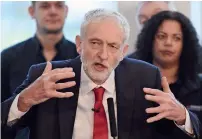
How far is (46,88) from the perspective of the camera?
1.19 meters

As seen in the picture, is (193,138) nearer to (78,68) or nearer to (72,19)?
(78,68)

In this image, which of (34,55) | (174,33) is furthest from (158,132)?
(34,55)

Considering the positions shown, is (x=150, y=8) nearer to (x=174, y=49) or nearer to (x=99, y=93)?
(x=174, y=49)

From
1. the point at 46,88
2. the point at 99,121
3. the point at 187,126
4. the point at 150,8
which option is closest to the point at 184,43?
the point at 150,8

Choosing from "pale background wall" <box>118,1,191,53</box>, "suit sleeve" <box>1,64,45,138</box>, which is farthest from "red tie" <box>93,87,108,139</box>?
"pale background wall" <box>118,1,191,53</box>

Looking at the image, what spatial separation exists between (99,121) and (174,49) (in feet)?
2.33

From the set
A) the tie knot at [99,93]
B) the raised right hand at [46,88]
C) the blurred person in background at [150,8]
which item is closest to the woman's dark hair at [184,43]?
the blurred person in background at [150,8]

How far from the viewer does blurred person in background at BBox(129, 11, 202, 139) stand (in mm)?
1821

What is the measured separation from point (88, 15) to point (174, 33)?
689mm

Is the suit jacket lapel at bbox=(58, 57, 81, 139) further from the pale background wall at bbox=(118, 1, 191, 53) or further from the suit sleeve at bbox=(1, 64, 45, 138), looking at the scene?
the pale background wall at bbox=(118, 1, 191, 53)

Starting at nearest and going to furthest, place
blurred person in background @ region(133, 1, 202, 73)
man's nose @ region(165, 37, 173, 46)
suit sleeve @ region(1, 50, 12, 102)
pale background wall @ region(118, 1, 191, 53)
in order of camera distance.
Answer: man's nose @ region(165, 37, 173, 46)
suit sleeve @ region(1, 50, 12, 102)
blurred person in background @ region(133, 1, 202, 73)
pale background wall @ region(118, 1, 191, 53)

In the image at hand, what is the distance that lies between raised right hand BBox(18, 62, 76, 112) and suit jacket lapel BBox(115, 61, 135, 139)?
195mm

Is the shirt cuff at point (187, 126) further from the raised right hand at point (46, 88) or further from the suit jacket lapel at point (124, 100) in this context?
the raised right hand at point (46, 88)

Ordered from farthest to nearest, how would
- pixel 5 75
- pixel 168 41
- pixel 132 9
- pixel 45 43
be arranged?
1. pixel 132 9
2. pixel 45 43
3. pixel 5 75
4. pixel 168 41
